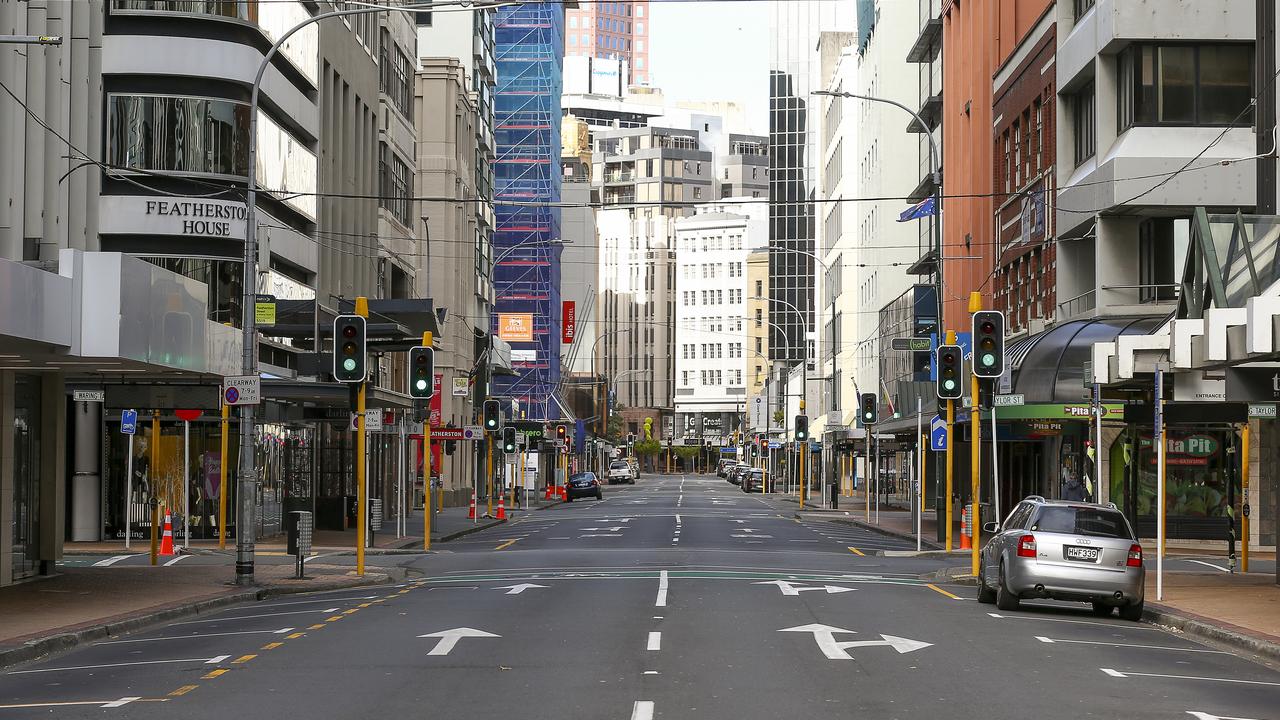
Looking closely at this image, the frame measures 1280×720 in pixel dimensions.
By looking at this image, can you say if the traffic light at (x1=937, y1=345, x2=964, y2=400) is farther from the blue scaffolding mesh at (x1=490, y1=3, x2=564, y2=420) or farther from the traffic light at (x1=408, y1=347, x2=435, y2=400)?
the blue scaffolding mesh at (x1=490, y1=3, x2=564, y2=420)

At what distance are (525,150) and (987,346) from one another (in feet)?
269

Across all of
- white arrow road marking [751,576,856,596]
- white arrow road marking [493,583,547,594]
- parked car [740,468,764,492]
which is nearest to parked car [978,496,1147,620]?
white arrow road marking [751,576,856,596]

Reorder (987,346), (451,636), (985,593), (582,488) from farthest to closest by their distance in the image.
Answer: (582,488) → (987,346) → (985,593) → (451,636)

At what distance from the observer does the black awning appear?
135 feet

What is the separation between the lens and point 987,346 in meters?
28.6

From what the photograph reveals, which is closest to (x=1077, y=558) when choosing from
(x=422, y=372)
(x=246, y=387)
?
(x=246, y=387)

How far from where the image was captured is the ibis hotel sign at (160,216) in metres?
41.4

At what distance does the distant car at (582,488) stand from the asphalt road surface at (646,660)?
6128 centimetres

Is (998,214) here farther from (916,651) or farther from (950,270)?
(916,651)

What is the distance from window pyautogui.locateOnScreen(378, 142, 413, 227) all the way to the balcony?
22496 millimetres

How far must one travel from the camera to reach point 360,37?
59.2 m

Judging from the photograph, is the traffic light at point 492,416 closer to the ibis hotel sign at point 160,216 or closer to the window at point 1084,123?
the ibis hotel sign at point 160,216

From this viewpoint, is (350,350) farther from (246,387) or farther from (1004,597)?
(1004,597)

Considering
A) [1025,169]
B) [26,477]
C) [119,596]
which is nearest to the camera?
[119,596]
